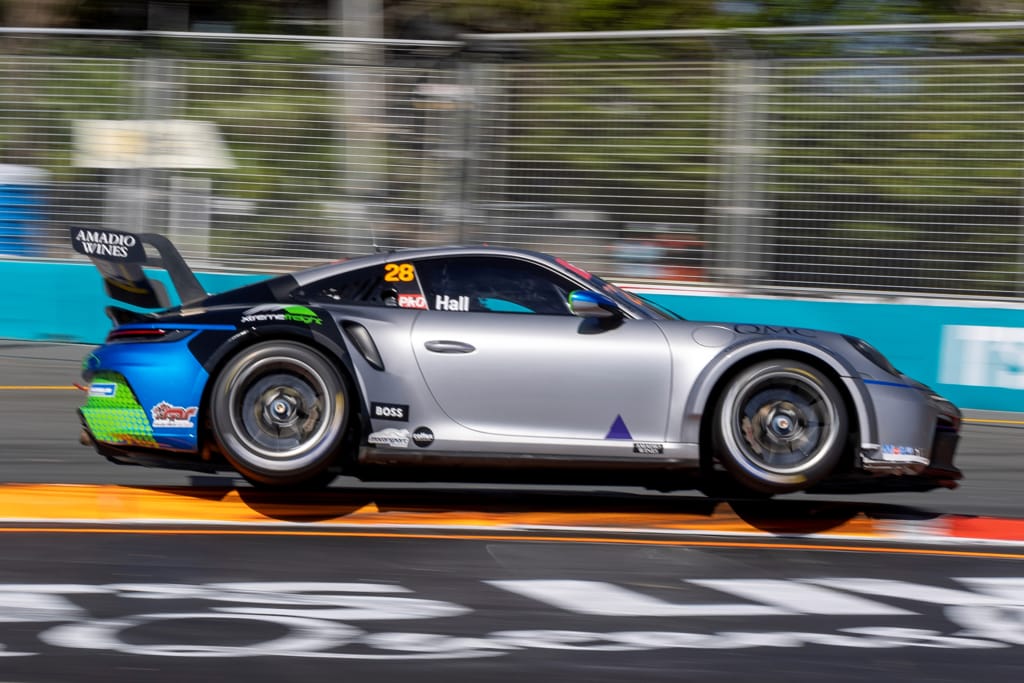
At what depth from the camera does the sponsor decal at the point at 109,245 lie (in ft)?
20.9

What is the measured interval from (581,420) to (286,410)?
4.38 ft

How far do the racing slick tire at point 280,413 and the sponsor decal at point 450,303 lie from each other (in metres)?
0.60

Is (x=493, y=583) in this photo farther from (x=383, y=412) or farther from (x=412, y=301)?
(x=412, y=301)

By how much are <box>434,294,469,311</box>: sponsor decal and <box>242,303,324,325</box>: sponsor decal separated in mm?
556

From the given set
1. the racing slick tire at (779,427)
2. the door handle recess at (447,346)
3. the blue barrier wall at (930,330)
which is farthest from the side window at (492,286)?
the blue barrier wall at (930,330)

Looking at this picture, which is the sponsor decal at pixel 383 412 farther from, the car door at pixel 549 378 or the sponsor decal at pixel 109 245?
the sponsor decal at pixel 109 245

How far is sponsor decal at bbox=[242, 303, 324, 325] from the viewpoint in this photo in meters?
5.96

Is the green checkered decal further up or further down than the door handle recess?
further down

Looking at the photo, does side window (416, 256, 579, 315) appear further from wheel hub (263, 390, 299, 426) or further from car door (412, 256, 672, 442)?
wheel hub (263, 390, 299, 426)

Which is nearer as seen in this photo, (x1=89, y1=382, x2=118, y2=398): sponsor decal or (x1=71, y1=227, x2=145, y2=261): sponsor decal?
(x1=89, y1=382, x2=118, y2=398): sponsor decal

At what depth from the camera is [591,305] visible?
591 cm

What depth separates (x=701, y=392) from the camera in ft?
19.2

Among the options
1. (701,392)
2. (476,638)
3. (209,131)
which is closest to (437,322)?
(701,392)

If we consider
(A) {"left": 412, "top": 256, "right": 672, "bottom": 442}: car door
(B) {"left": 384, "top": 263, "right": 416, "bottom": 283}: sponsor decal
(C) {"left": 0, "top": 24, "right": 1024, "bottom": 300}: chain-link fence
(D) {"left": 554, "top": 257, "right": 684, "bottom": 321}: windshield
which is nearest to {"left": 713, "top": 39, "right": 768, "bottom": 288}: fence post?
(C) {"left": 0, "top": 24, "right": 1024, "bottom": 300}: chain-link fence
